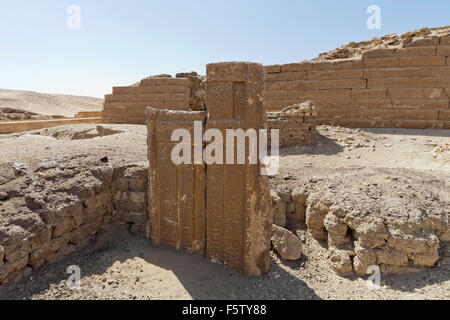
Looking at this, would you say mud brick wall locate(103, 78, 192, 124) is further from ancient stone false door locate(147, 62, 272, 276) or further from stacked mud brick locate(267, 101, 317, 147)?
ancient stone false door locate(147, 62, 272, 276)

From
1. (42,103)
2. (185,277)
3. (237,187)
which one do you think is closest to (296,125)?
(237,187)

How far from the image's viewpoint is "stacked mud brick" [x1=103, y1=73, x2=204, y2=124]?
36.7 feet

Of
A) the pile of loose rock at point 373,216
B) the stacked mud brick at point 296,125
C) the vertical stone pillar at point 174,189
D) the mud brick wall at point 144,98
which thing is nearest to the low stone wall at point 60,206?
the vertical stone pillar at point 174,189

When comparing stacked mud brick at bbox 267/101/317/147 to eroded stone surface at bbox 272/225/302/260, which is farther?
stacked mud brick at bbox 267/101/317/147

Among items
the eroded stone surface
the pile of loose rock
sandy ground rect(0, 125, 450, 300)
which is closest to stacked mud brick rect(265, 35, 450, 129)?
sandy ground rect(0, 125, 450, 300)

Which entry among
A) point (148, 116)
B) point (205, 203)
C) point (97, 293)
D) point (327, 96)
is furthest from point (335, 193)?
point (327, 96)

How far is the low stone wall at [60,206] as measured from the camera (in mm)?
3477

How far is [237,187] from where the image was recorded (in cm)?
364

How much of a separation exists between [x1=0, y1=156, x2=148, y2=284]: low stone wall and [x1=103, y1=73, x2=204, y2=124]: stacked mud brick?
22.1 feet

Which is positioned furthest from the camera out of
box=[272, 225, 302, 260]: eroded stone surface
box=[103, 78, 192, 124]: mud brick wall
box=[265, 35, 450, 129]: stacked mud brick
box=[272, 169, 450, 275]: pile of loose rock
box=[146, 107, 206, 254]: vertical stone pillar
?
box=[103, 78, 192, 124]: mud brick wall

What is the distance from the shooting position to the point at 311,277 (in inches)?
156

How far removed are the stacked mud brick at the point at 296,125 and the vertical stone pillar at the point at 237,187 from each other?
4.32 m
